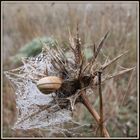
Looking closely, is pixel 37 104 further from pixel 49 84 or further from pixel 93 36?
pixel 93 36

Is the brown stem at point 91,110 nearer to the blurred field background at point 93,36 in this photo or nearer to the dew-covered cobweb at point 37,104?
the dew-covered cobweb at point 37,104

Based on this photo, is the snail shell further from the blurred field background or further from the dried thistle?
the blurred field background

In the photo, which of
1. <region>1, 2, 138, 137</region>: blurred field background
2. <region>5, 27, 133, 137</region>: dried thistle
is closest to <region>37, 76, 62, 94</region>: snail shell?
<region>5, 27, 133, 137</region>: dried thistle

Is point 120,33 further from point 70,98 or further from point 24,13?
point 70,98

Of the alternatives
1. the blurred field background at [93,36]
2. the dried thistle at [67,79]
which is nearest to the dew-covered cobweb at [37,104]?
the dried thistle at [67,79]

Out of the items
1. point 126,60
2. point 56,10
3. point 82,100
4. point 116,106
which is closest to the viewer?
point 82,100

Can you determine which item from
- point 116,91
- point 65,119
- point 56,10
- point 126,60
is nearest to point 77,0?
point 56,10
